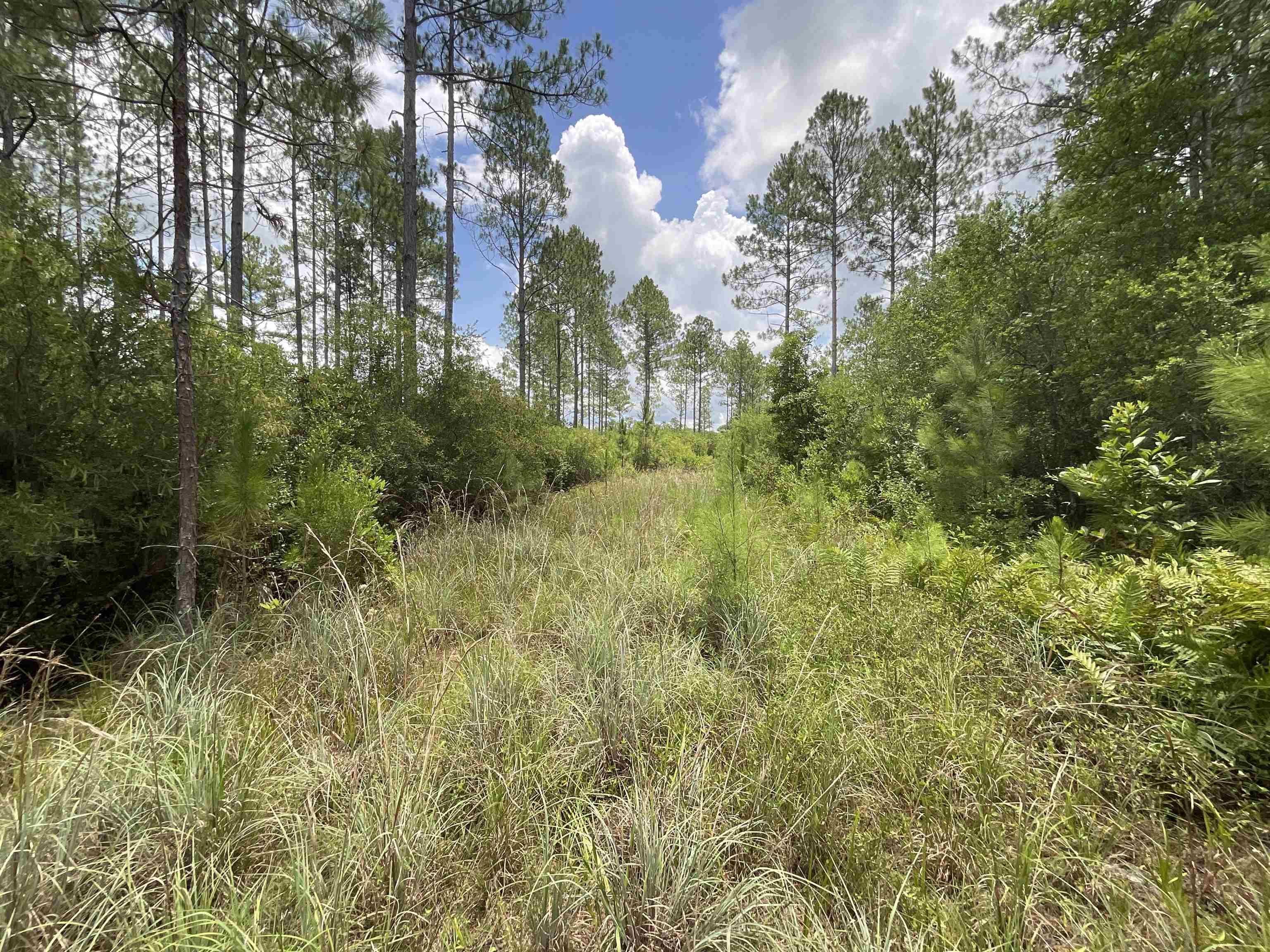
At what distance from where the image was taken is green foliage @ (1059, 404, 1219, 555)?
7.89 feet

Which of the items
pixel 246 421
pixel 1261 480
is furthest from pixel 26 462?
pixel 1261 480

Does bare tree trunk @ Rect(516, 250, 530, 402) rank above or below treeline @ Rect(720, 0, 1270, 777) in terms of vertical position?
above

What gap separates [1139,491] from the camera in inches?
104

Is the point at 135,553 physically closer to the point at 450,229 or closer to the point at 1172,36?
the point at 1172,36

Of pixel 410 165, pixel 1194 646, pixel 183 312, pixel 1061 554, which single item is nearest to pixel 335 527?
pixel 183 312

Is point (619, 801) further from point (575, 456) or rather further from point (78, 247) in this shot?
point (575, 456)

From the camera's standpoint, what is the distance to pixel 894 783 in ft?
5.14

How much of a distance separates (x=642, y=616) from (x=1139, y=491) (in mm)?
3154

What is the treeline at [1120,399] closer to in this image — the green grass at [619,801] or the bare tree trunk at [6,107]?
the green grass at [619,801]

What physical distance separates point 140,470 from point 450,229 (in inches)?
396

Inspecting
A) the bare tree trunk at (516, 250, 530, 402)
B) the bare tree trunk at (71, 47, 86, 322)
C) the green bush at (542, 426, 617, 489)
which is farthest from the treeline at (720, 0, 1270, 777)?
the bare tree trunk at (516, 250, 530, 402)

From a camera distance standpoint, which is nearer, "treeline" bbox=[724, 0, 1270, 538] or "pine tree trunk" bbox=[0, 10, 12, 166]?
"pine tree trunk" bbox=[0, 10, 12, 166]

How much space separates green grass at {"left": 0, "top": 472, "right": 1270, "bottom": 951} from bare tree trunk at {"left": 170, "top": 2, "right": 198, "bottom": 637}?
1.47ft

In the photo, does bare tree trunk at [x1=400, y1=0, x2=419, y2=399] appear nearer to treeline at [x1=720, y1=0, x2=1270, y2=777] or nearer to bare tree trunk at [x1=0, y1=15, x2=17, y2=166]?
bare tree trunk at [x1=0, y1=15, x2=17, y2=166]
